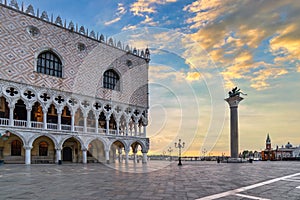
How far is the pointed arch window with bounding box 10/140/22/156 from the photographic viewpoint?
26.7 metres

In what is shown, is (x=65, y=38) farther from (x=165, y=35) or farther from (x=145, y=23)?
(x=165, y=35)

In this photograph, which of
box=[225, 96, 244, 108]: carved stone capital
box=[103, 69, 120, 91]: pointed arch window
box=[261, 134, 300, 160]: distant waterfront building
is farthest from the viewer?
box=[261, 134, 300, 160]: distant waterfront building

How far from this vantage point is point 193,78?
16.9 m

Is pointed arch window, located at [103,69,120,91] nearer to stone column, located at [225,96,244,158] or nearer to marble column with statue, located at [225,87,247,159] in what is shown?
marble column with statue, located at [225,87,247,159]

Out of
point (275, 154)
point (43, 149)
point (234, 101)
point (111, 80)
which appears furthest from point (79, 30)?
point (275, 154)

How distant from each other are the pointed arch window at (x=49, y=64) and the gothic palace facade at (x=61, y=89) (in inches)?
3.7

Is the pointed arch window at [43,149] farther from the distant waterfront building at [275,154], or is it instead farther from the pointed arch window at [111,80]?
the distant waterfront building at [275,154]

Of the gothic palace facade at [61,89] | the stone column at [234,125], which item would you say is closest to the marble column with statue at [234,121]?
the stone column at [234,125]

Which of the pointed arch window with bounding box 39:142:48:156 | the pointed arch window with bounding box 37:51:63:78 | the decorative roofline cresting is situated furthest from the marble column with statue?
the pointed arch window with bounding box 39:142:48:156

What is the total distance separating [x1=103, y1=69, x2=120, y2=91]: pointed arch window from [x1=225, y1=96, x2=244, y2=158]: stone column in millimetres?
13690

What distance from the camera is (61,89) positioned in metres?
28.5

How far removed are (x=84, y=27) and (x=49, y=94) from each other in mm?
9054

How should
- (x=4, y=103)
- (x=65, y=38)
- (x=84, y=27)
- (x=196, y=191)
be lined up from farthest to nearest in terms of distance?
(x=84, y=27) → (x=65, y=38) → (x=4, y=103) → (x=196, y=191)

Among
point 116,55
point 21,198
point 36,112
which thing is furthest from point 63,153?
point 21,198
